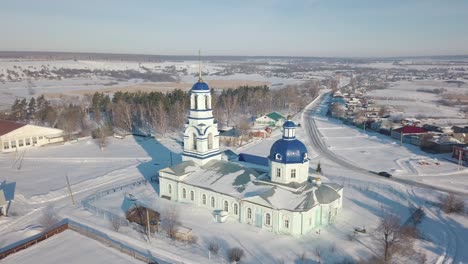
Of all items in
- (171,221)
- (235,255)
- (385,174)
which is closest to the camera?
(235,255)

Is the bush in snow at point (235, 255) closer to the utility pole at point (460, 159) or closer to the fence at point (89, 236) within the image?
the fence at point (89, 236)

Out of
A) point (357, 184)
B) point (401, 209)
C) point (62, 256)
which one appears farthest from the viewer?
point (357, 184)

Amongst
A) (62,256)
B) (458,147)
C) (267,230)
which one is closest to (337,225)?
(267,230)

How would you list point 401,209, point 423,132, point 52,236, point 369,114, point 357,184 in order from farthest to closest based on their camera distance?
point 369,114 < point 423,132 < point 357,184 < point 401,209 < point 52,236

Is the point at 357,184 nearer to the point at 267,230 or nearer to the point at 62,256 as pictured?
the point at 267,230

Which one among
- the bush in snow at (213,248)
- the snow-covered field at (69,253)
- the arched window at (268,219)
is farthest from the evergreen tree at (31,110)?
the arched window at (268,219)

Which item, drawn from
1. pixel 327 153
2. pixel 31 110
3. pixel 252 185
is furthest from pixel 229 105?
pixel 252 185

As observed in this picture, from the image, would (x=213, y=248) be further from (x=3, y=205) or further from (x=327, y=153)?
(x=327, y=153)
